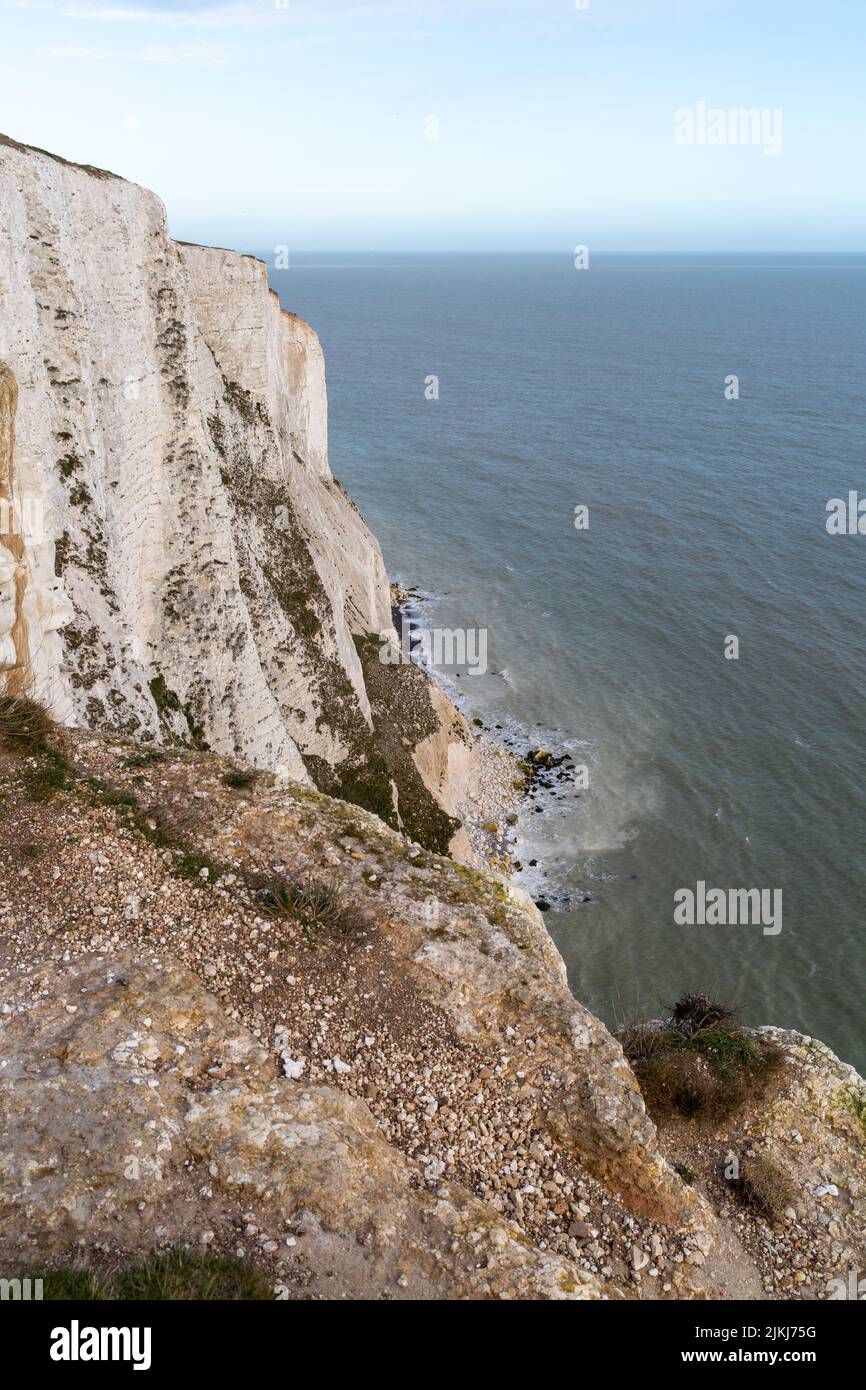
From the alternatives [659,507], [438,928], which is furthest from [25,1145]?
[659,507]

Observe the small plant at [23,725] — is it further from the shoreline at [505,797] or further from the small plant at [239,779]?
the shoreline at [505,797]

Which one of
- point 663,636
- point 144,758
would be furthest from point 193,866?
point 663,636

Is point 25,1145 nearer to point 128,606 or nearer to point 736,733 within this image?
point 128,606
